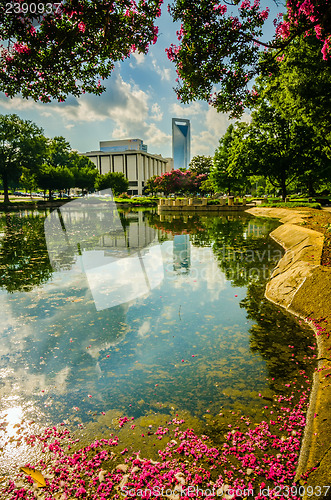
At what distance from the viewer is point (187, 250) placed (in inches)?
525

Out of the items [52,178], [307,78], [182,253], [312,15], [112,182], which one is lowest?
[182,253]

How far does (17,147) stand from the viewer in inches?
2133

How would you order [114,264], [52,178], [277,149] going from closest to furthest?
1. [114,264]
2. [277,149]
3. [52,178]

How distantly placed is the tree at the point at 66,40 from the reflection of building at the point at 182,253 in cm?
598

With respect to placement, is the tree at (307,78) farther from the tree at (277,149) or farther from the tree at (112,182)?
the tree at (112,182)

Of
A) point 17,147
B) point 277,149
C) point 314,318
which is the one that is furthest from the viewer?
point 17,147

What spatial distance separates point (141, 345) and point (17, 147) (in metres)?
60.1

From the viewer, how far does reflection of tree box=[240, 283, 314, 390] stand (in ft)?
14.0

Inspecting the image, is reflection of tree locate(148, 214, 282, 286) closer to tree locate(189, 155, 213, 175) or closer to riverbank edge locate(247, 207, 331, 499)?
riverbank edge locate(247, 207, 331, 499)

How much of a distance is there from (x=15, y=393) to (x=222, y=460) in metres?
2.76

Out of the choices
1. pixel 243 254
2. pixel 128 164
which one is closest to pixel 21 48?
pixel 243 254

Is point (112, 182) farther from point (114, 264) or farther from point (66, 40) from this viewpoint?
point (66, 40)

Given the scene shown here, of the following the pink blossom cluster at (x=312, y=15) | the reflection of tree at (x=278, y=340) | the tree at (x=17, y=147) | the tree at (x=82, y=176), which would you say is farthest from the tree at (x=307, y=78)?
the tree at (x=82, y=176)

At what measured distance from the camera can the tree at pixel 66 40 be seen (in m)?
4.88
